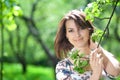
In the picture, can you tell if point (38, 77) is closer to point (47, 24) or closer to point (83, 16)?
point (47, 24)

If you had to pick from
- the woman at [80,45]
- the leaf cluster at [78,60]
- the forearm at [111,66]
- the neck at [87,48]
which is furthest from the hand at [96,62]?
the neck at [87,48]

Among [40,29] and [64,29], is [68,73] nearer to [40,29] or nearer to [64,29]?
[64,29]

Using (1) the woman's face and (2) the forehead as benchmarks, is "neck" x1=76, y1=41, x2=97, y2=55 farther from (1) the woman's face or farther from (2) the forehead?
(2) the forehead

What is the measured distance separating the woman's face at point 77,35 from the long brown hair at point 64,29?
36 mm

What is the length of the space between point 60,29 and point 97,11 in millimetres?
829

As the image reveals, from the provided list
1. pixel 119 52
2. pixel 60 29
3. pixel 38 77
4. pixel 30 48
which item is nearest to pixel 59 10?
pixel 38 77

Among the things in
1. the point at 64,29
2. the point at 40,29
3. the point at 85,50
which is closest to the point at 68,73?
the point at 85,50

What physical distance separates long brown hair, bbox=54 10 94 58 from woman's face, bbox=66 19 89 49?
36 mm

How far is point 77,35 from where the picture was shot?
4.08m

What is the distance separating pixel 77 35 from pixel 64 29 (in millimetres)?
289

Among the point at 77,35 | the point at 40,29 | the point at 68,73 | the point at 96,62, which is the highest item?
the point at 77,35

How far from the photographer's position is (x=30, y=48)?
3198 centimetres

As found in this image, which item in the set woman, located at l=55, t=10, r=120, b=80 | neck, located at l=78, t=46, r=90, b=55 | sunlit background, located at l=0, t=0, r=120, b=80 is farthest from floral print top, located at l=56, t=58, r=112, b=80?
sunlit background, located at l=0, t=0, r=120, b=80

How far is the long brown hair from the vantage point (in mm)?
4172
